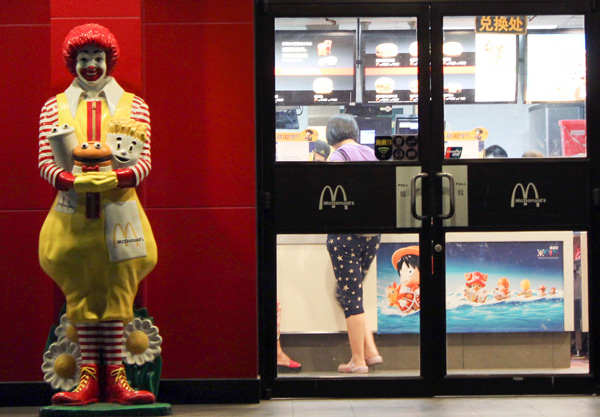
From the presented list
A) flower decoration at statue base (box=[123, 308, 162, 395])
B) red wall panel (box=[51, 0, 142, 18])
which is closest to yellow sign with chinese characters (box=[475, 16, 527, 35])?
red wall panel (box=[51, 0, 142, 18])

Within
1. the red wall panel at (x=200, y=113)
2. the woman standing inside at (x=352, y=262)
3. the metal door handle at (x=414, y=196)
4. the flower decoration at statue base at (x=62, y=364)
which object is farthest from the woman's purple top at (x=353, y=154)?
the flower decoration at statue base at (x=62, y=364)

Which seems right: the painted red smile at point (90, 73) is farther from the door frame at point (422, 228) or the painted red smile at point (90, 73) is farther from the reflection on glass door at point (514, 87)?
the reflection on glass door at point (514, 87)

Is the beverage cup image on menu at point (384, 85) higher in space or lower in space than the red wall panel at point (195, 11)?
lower

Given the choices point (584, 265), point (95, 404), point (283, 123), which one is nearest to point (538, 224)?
point (584, 265)

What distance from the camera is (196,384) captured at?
451 cm

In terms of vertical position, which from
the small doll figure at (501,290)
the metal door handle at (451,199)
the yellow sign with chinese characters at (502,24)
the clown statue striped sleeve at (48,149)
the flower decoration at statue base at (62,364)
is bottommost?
the flower decoration at statue base at (62,364)

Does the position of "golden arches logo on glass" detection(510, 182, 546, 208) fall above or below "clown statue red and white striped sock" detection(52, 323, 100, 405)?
above

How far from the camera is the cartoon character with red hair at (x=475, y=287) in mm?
4789

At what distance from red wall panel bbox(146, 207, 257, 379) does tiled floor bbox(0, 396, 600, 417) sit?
246mm

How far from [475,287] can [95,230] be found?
2285mm

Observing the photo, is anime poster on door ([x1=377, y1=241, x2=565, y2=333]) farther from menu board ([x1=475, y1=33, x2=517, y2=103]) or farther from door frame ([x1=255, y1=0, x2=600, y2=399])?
menu board ([x1=475, y1=33, x2=517, y2=103])

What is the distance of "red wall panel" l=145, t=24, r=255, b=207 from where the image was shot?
14.9 feet

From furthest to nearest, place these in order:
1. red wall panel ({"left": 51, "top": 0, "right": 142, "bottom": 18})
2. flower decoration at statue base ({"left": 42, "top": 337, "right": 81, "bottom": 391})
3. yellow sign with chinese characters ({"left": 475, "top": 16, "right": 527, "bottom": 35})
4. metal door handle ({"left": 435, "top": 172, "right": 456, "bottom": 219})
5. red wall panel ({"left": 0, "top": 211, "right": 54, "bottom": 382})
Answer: yellow sign with chinese characters ({"left": 475, "top": 16, "right": 527, "bottom": 35}) < metal door handle ({"left": 435, "top": 172, "right": 456, "bottom": 219}) < red wall panel ({"left": 0, "top": 211, "right": 54, "bottom": 382}) < red wall panel ({"left": 51, "top": 0, "right": 142, "bottom": 18}) < flower decoration at statue base ({"left": 42, "top": 337, "right": 81, "bottom": 391})

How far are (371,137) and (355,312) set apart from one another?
106 cm
